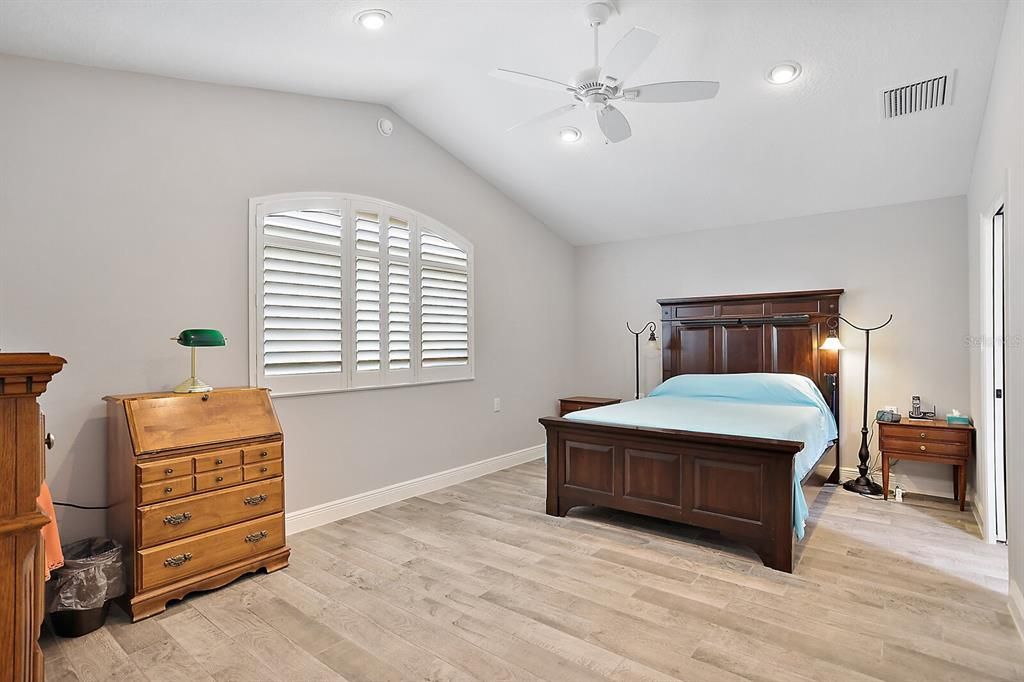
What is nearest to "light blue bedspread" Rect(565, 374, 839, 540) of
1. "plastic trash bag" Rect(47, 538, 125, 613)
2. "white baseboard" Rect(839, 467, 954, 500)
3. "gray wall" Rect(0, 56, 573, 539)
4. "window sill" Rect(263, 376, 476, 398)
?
"white baseboard" Rect(839, 467, 954, 500)

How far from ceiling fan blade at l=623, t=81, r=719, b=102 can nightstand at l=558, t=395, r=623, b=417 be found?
3467 millimetres

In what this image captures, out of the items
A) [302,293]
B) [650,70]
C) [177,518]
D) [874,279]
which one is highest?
[650,70]

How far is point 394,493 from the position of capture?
4309mm

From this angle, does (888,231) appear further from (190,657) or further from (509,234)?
(190,657)

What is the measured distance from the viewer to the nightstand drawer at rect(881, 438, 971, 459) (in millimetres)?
3874

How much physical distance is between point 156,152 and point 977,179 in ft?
17.0

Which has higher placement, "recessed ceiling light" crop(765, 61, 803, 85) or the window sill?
"recessed ceiling light" crop(765, 61, 803, 85)

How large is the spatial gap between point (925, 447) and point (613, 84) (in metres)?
3.45

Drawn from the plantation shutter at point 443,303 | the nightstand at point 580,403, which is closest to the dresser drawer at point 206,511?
the plantation shutter at point 443,303

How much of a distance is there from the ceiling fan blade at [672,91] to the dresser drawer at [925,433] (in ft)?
9.74

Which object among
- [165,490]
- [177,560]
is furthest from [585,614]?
[165,490]

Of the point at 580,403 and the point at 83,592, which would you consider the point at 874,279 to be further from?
the point at 83,592

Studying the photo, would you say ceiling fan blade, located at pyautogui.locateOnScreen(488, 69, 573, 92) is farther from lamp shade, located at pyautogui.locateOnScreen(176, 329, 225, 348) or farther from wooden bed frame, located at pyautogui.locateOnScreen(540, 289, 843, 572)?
wooden bed frame, located at pyautogui.locateOnScreen(540, 289, 843, 572)

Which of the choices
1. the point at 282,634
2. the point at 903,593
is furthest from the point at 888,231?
the point at 282,634
